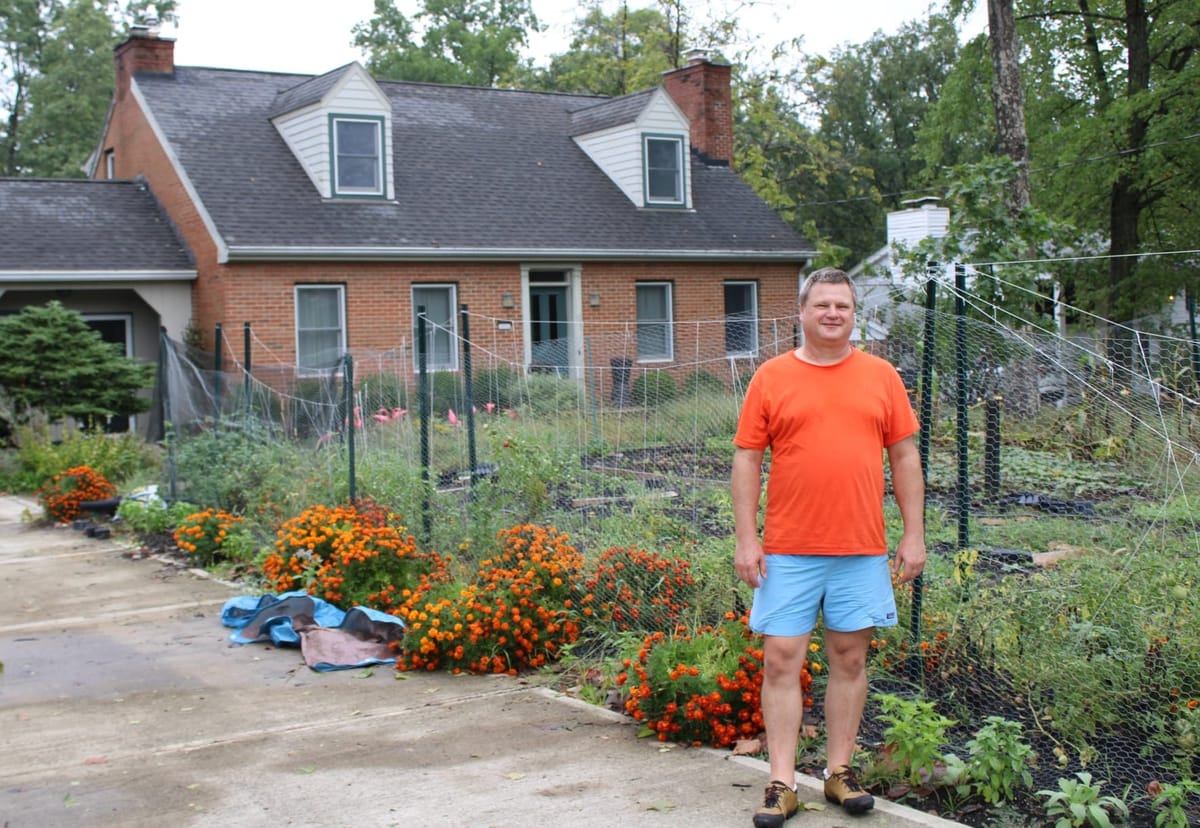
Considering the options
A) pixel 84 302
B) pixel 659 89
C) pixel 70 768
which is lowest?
pixel 70 768

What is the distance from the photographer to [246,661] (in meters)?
7.39

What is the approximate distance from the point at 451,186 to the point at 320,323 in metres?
3.75

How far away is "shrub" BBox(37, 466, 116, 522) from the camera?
44.4 ft

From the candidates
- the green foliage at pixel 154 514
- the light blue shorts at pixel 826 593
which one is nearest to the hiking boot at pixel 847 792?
the light blue shorts at pixel 826 593

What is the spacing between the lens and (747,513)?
459 cm

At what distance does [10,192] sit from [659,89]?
11353 mm

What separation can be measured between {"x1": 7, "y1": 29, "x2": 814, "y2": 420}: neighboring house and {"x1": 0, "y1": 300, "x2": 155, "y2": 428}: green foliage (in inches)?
87.8

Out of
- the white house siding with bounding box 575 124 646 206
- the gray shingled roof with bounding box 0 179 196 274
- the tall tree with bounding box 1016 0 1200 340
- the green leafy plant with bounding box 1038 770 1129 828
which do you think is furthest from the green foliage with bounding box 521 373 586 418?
the tall tree with bounding box 1016 0 1200 340

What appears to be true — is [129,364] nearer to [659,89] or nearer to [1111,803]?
[659,89]

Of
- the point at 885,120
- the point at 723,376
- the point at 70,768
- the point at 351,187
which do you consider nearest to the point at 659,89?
the point at 351,187

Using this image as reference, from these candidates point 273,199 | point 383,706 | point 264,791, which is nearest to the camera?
point 264,791

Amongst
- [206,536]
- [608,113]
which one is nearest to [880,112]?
[608,113]

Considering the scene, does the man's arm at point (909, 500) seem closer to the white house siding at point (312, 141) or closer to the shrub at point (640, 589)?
the shrub at point (640, 589)

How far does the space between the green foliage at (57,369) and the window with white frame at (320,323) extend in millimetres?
3045
